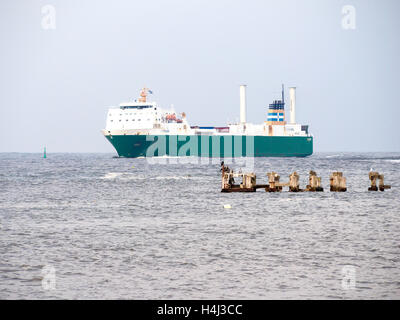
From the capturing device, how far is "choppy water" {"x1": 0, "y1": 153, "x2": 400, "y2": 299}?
13.9m

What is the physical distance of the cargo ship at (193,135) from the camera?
113 meters

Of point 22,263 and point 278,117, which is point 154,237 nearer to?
point 22,263

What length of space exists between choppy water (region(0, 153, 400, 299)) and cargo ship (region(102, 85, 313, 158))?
78.6m

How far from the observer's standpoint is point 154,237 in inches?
843

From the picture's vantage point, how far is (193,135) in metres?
120

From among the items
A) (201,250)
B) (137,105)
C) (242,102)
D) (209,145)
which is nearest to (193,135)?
(209,145)

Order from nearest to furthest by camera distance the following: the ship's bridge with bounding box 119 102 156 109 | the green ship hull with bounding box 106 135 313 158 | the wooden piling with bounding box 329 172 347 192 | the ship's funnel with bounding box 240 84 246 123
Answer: the wooden piling with bounding box 329 172 347 192
the green ship hull with bounding box 106 135 313 158
the ship's bridge with bounding box 119 102 156 109
the ship's funnel with bounding box 240 84 246 123

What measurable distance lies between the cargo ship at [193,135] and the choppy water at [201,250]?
3094 inches

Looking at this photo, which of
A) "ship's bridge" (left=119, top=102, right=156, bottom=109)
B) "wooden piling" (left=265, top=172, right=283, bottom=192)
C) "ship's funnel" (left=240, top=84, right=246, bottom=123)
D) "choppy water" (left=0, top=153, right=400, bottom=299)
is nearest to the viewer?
"choppy water" (left=0, top=153, right=400, bottom=299)

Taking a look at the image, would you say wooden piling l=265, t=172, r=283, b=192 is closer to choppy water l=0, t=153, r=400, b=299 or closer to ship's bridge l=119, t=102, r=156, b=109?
choppy water l=0, t=153, r=400, b=299

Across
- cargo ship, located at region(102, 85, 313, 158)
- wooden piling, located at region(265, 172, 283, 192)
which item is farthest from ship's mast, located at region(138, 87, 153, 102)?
wooden piling, located at region(265, 172, 283, 192)

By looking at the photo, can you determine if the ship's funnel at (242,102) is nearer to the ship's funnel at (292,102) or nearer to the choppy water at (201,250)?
the ship's funnel at (292,102)

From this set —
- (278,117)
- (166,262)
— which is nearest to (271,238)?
(166,262)

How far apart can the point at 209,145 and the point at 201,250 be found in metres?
105
